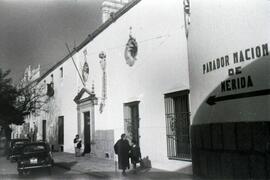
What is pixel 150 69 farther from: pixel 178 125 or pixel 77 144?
pixel 77 144

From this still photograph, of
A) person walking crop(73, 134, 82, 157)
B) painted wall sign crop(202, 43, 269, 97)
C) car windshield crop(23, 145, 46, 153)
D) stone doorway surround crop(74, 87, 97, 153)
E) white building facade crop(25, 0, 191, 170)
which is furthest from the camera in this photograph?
person walking crop(73, 134, 82, 157)

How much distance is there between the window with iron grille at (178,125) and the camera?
1052cm

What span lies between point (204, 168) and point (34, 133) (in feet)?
91.7

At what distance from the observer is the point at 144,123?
12.9m

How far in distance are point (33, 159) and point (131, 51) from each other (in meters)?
5.99

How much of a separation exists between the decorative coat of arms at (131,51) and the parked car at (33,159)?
5083 millimetres

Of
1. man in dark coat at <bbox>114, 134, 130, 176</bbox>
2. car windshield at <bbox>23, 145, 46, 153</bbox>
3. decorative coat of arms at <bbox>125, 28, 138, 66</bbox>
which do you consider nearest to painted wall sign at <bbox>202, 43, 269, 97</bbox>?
man in dark coat at <bbox>114, 134, 130, 176</bbox>

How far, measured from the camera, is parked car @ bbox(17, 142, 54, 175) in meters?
12.4

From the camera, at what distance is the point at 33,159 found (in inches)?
495

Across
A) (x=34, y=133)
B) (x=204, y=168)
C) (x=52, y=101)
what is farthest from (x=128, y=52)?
(x=34, y=133)

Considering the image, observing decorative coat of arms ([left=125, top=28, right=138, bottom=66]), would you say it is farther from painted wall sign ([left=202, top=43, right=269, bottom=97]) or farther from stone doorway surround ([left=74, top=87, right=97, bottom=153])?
painted wall sign ([left=202, top=43, right=269, bottom=97])

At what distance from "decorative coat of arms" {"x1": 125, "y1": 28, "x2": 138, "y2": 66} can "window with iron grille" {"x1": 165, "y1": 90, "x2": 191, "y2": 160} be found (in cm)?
311

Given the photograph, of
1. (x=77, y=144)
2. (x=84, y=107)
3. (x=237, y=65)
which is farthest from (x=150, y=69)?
(x=77, y=144)

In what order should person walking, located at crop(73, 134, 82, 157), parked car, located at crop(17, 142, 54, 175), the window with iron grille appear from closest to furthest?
1. the window with iron grille
2. parked car, located at crop(17, 142, 54, 175)
3. person walking, located at crop(73, 134, 82, 157)
